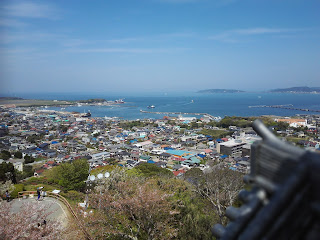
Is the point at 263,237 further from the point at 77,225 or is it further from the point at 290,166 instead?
the point at 77,225

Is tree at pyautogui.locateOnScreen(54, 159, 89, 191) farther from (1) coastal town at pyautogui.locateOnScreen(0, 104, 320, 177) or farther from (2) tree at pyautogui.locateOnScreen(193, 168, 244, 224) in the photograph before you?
(2) tree at pyautogui.locateOnScreen(193, 168, 244, 224)

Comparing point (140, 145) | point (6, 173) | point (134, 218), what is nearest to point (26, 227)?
point (134, 218)

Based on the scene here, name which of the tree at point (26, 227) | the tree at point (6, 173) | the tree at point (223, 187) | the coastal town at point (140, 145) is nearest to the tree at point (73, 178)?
A: the tree at point (6, 173)

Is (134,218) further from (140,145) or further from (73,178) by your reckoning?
(140,145)

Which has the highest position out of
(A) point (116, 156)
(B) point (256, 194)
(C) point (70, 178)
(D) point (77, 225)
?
(B) point (256, 194)

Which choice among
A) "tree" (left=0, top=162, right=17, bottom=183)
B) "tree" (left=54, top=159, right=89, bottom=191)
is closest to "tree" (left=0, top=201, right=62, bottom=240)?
"tree" (left=54, top=159, right=89, bottom=191)

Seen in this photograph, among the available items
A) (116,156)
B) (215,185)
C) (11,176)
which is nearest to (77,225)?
(215,185)

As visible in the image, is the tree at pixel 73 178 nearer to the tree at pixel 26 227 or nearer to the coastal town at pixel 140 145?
the tree at pixel 26 227

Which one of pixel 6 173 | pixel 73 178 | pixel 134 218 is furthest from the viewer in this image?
pixel 73 178
